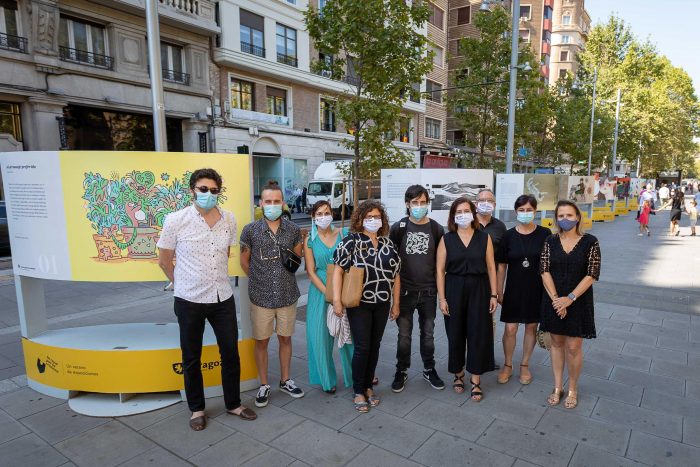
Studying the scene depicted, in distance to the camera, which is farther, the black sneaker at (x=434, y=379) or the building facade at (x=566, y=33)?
the building facade at (x=566, y=33)

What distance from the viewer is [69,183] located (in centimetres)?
368

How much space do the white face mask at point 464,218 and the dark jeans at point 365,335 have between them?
3.18ft

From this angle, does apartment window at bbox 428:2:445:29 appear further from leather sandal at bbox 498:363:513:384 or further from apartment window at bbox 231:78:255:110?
leather sandal at bbox 498:363:513:384

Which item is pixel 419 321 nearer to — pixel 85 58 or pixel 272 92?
pixel 85 58

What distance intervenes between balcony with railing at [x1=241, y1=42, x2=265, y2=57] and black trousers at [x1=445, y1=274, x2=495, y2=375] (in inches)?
833

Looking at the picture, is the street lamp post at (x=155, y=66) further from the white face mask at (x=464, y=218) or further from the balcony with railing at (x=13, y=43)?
the balcony with railing at (x=13, y=43)

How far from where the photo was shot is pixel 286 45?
79.3 ft

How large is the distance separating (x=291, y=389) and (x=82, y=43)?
18.2 meters

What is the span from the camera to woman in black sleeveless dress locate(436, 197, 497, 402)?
12.7 feet

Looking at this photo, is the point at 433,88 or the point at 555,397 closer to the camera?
the point at 555,397

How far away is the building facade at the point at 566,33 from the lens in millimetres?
59125

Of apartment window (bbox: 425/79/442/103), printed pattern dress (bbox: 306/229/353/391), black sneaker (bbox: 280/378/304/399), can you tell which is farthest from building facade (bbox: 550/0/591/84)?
black sneaker (bbox: 280/378/304/399)

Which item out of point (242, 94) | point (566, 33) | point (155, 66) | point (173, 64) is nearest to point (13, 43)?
point (173, 64)

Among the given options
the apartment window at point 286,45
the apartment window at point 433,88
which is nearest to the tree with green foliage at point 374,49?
the apartment window at point 286,45
